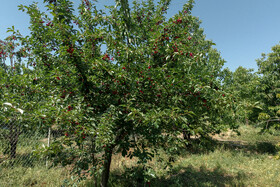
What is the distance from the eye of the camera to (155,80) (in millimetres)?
2768

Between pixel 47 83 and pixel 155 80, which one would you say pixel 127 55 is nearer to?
pixel 155 80

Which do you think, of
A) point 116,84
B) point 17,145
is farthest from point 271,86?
point 17,145

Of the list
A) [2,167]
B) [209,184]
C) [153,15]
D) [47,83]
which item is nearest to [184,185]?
[209,184]

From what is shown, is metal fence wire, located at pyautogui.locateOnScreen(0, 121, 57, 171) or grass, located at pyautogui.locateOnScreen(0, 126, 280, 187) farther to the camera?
metal fence wire, located at pyautogui.locateOnScreen(0, 121, 57, 171)

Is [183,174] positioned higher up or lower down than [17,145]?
lower down

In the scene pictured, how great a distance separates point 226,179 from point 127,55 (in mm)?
6030

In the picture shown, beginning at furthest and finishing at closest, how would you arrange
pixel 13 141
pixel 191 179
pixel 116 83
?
pixel 13 141
pixel 191 179
pixel 116 83

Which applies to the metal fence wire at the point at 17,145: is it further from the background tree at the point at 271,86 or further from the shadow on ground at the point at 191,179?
the background tree at the point at 271,86

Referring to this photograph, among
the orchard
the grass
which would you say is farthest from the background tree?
the orchard

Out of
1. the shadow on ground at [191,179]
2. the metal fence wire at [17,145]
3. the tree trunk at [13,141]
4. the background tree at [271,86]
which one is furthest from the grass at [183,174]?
the background tree at [271,86]

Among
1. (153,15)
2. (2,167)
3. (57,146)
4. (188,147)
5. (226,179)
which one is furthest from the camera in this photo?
(188,147)

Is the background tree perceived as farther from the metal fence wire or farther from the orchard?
the metal fence wire

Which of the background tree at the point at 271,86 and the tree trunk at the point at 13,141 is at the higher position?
the background tree at the point at 271,86

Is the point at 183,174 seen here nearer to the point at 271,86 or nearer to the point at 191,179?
the point at 191,179
